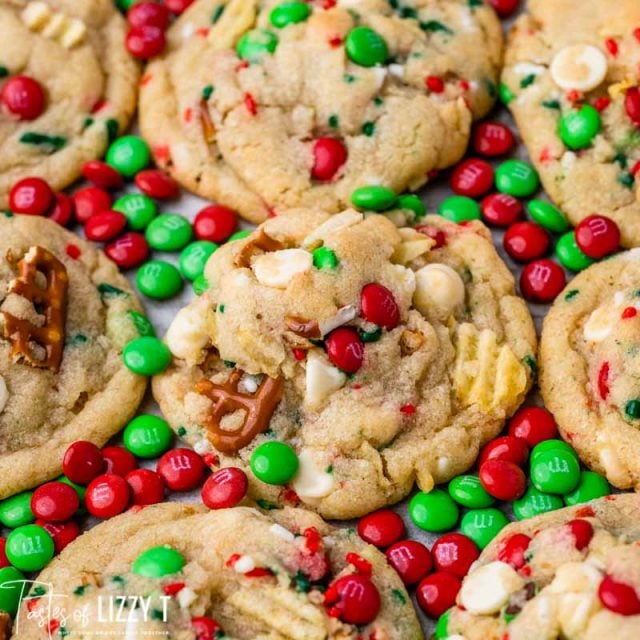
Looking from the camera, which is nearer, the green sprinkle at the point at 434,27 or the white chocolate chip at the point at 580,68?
the white chocolate chip at the point at 580,68

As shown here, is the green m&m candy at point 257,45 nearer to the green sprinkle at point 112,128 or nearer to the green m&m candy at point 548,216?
the green sprinkle at point 112,128

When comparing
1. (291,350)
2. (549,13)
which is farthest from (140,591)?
(549,13)

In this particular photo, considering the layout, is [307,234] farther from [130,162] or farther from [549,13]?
[549,13]

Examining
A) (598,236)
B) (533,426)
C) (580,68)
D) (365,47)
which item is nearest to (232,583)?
(533,426)

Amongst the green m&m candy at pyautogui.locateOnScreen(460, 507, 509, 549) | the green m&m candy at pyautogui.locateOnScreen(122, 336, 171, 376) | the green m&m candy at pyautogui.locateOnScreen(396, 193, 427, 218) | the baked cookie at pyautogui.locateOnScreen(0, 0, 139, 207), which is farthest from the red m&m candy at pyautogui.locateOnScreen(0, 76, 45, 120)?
the green m&m candy at pyautogui.locateOnScreen(460, 507, 509, 549)

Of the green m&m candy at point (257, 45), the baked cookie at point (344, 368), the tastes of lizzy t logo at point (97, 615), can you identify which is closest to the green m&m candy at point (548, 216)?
the baked cookie at point (344, 368)

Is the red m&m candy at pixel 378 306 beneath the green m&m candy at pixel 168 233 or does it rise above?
above
